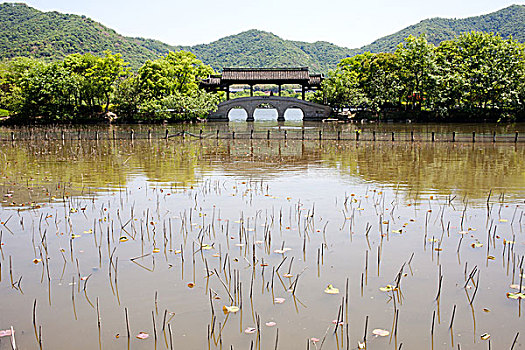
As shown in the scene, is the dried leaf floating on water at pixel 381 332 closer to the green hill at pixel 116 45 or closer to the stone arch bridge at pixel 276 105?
the stone arch bridge at pixel 276 105

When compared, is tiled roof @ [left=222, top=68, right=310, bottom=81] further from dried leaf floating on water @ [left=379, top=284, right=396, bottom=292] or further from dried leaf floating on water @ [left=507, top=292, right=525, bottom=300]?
dried leaf floating on water @ [left=507, top=292, right=525, bottom=300]

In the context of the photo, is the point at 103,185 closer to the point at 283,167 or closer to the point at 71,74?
the point at 283,167

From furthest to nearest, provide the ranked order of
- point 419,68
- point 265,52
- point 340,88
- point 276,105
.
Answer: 1. point 265,52
2. point 276,105
3. point 340,88
4. point 419,68

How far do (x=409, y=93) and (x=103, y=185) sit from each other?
47.2m

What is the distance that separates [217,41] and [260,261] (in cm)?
15390

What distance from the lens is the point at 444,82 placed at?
155 ft

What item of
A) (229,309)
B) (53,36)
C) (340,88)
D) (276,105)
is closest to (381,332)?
(229,309)

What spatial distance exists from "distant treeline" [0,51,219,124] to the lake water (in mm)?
36209

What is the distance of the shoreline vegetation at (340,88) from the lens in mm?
45719

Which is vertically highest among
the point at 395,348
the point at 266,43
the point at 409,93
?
the point at 266,43

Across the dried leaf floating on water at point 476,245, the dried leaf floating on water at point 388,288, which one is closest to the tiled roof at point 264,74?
the dried leaf floating on water at point 476,245

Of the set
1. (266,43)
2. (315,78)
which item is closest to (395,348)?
(315,78)

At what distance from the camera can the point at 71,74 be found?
→ 48812mm

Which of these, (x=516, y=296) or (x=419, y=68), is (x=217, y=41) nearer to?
(x=419, y=68)
